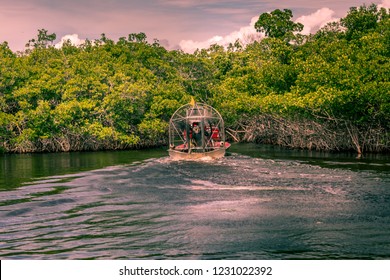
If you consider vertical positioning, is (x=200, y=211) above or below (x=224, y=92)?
below

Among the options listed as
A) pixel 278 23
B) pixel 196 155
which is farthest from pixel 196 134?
pixel 278 23

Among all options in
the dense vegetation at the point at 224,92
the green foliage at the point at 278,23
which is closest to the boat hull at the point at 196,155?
the dense vegetation at the point at 224,92

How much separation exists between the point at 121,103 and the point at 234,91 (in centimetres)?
785

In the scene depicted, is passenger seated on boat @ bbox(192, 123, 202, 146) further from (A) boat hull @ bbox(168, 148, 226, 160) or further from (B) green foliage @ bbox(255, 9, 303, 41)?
(B) green foliage @ bbox(255, 9, 303, 41)

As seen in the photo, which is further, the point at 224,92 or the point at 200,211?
the point at 224,92

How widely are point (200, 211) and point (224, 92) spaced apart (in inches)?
955

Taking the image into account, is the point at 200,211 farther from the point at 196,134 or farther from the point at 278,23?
the point at 278,23

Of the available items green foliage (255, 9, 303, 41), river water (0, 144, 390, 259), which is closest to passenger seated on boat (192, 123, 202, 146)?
river water (0, 144, 390, 259)

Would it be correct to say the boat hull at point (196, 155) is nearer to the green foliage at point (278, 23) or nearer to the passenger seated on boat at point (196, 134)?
the passenger seated on boat at point (196, 134)

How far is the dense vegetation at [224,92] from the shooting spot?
26.0 meters

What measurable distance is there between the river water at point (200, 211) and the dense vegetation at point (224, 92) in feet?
14.8

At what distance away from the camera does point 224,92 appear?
37344mm
